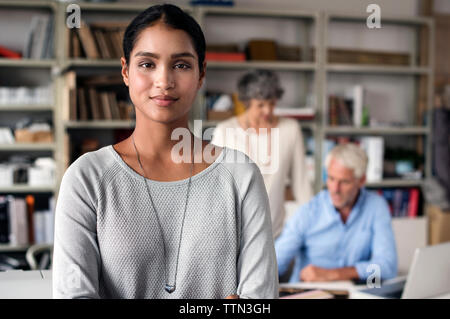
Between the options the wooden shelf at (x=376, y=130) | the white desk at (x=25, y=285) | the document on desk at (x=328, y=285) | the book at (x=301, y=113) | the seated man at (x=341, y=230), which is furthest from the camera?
the wooden shelf at (x=376, y=130)

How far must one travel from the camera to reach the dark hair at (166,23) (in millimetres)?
667

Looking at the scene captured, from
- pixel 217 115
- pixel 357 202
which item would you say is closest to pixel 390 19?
pixel 217 115

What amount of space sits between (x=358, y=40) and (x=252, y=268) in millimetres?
3755

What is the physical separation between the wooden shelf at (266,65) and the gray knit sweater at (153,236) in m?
3.01

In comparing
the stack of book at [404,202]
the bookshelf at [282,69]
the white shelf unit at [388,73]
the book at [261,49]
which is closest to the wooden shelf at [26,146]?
the bookshelf at [282,69]

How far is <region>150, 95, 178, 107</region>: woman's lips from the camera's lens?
0.65 m

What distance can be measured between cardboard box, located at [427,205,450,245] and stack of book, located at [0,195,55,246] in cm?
275

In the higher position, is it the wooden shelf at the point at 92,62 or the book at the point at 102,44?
the book at the point at 102,44

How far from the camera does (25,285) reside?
935 mm

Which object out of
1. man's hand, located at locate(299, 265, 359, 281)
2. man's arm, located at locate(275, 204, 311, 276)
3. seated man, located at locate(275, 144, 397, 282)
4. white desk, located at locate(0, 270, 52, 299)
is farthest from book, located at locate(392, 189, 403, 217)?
white desk, located at locate(0, 270, 52, 299)

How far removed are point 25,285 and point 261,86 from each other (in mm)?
1663

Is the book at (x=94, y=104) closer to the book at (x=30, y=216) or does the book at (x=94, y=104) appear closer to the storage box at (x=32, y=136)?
the storage box at (x=32, y=136)

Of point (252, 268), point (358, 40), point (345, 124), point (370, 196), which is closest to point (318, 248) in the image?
point (370, 196)

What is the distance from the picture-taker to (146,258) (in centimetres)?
66
